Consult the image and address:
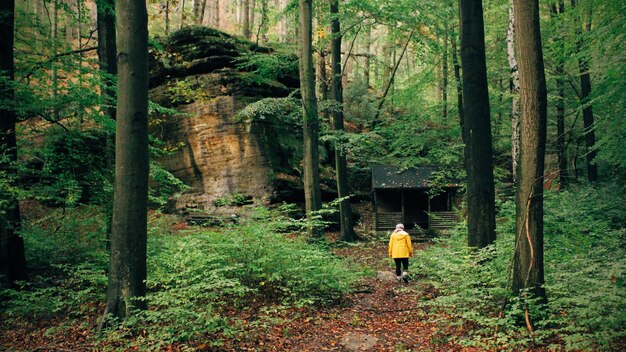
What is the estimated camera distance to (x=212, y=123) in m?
19.7

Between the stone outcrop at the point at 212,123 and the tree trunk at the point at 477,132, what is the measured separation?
11.6m

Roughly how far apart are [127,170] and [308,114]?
23.3 ft

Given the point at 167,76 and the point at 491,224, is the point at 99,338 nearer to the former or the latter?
the point at 491,224

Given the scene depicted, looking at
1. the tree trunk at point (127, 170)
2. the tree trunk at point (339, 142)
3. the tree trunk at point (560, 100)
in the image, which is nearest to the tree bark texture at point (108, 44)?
the tree trunk at point (127, 170)

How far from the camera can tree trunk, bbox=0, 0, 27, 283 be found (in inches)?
317

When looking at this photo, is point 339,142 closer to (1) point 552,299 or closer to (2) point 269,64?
(2) point 269,64

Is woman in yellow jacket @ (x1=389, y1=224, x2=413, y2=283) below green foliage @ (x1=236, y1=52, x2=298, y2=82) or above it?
below

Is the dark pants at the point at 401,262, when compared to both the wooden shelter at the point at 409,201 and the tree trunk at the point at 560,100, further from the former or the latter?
the tree trunk at the point at 560,100

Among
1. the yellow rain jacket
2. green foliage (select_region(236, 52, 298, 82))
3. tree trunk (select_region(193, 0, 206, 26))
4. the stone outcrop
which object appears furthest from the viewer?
tree trunk (select_region(193, 0, 206, 26))

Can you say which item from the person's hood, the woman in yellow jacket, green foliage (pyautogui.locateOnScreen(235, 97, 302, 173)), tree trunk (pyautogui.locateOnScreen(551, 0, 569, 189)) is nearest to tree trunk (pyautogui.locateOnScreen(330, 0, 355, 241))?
green foliage (pyautogui.locateOnScreen(235, 97, 302, 173))

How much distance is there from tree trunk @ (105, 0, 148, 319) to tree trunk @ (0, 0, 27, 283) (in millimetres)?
3617

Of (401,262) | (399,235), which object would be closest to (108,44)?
(399,235)

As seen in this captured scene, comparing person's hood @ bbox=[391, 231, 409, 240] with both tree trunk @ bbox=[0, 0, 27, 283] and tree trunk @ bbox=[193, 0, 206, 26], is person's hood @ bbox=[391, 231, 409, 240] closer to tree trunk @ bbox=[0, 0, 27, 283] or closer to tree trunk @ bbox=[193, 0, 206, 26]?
tree trunk @ bbox=[0, 0, 27, 283]

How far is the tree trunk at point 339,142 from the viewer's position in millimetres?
16312
